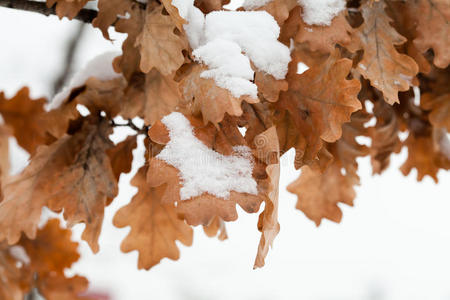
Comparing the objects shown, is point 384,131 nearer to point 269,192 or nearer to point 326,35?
point 326,35

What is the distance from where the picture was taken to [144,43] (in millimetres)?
646

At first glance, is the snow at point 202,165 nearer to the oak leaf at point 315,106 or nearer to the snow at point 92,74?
the oak leaf at point 315,106

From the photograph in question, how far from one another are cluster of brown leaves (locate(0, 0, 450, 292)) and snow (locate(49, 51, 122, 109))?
24mm

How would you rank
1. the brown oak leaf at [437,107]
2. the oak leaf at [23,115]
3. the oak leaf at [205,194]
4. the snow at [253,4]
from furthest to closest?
the oak leaf at [23,115]
the brown oak leaf at [437,107]
the snow at [253,4]
the oak leaf at [205,194]

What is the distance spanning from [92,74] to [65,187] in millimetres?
197

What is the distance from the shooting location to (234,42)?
611mm

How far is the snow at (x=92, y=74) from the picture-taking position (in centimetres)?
84

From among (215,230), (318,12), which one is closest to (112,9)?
(318,12)

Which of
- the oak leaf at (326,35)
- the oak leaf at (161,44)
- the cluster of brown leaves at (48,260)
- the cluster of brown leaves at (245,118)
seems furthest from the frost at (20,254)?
the oak leaf at (326,35)

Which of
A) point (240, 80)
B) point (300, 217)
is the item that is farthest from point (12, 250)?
point (300, 217)

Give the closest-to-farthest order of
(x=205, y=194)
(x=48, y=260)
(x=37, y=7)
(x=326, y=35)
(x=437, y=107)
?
(x=205, y=194) → (x=326, y=35) → (x=37, y=7) → (x=437, y=107) → (x=48, y=260)

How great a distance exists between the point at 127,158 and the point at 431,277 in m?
7.18

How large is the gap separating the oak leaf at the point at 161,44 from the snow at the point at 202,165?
77 millimetres

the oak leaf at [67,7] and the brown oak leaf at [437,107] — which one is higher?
the oak leaf at [67,7]
